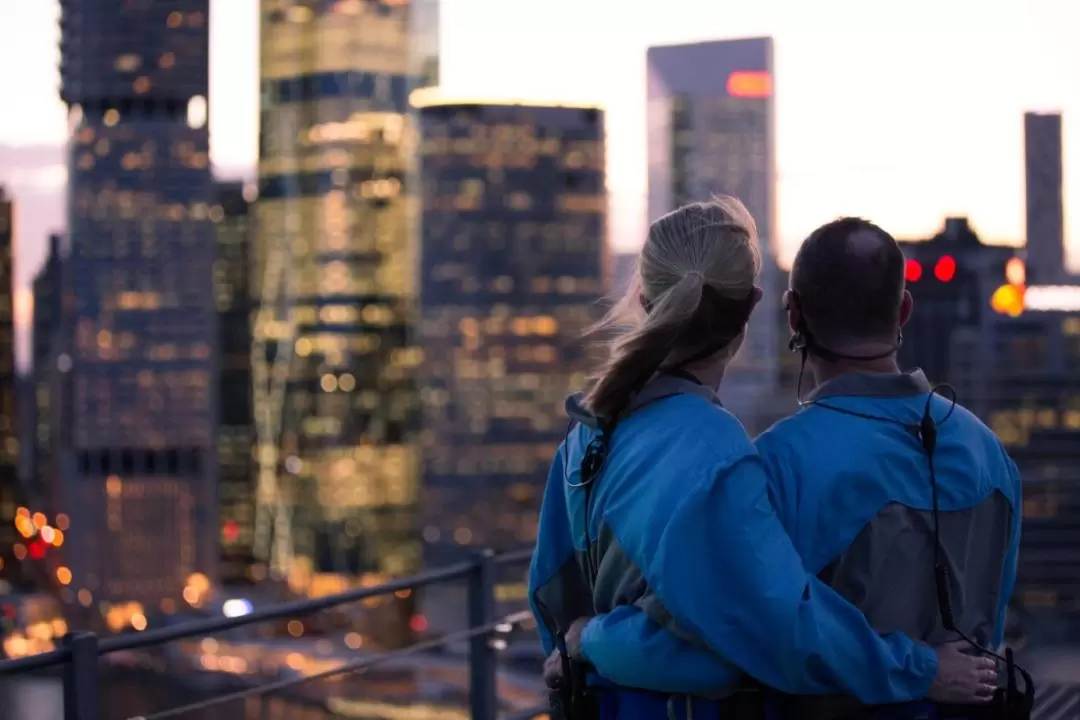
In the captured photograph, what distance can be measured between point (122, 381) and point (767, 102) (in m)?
47.4

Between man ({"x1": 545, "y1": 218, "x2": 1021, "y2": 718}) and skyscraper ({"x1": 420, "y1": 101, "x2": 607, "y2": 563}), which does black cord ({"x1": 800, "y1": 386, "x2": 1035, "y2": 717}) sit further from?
skyscraper ({"x1": 420, "y1": 101, "x2": 607, "y2": 563})

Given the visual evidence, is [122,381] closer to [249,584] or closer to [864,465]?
[249,584]

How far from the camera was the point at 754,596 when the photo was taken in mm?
2213

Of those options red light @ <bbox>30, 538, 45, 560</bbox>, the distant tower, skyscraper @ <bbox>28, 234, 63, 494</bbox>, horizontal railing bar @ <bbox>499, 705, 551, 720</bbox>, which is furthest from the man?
skyscraper @ <bbox>28, 234, 63, 494</bbox>

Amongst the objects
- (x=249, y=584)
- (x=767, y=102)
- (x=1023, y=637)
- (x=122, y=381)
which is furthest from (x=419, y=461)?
(x=1023, y=637)

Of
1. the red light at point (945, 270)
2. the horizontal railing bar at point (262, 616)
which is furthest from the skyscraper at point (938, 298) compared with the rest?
the horizontal railing bar at point (262, 616)

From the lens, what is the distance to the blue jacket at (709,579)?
222cm

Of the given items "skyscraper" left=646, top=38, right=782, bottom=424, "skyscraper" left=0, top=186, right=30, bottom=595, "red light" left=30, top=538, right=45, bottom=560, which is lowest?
"red light" left=30, top=538, right=45, bottom=560

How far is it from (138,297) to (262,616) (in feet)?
392

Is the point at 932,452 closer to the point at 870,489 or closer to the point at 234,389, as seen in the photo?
the point at 870,489

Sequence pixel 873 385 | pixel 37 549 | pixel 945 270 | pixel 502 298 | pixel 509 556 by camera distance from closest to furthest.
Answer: pixel 873 385 → pixel 509 556 → pixel 945 270 → pixel 502 298 → pixel 37 549

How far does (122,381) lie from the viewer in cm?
11650

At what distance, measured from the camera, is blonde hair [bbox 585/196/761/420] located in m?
2.38

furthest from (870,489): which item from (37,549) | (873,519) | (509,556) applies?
(37,549)
